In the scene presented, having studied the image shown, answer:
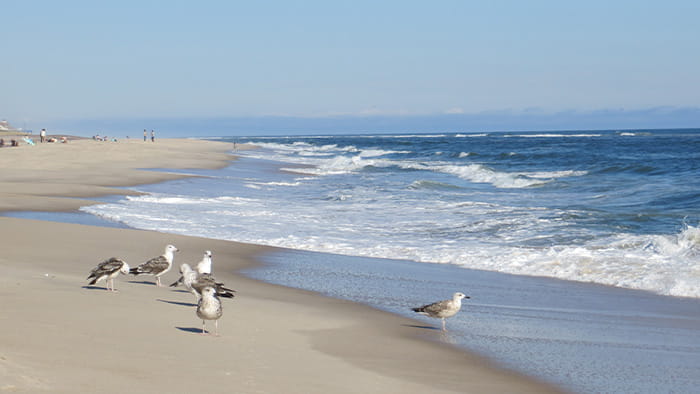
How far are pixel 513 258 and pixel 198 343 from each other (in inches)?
296

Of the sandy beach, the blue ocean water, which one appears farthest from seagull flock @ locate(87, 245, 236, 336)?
the blue ocean water

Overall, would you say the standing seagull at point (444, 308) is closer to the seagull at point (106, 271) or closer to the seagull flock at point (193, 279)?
the seagull flock at point (193, 279)

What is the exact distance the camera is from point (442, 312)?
7934 millimetres

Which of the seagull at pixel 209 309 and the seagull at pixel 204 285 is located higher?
the seagull at pixel 209 309

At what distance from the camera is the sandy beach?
5137 millimetres

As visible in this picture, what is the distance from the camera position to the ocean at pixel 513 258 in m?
7.27

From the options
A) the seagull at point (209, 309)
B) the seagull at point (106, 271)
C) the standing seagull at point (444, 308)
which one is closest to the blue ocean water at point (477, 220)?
the standing seagull at point (444, 308)

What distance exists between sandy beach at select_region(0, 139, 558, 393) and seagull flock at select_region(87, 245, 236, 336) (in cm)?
17

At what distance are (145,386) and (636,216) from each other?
632 inches

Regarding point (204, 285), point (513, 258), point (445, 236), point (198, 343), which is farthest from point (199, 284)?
point (445, 236)

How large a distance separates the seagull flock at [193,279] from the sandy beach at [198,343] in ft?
0.56

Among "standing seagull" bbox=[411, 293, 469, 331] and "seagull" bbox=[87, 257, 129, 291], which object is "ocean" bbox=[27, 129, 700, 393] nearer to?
"standing seagull" bbox=[411, 293, 469, 331]

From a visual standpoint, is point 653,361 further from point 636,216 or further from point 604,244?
point 636,216

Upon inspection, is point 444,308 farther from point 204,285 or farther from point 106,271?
point 106,271
